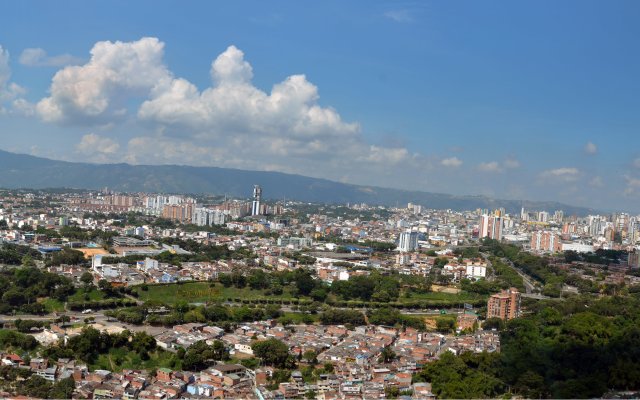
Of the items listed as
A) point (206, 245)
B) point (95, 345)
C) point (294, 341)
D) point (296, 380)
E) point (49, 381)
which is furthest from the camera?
point (206, 245)

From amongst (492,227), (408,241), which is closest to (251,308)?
(408,241)

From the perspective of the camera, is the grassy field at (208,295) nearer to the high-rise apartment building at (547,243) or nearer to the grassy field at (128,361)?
the grassy field at (128,361)

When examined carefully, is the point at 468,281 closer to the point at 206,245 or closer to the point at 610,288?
the point at 610,288

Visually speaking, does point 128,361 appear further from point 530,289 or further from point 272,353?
point 530,289

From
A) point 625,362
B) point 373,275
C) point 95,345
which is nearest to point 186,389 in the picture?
point 95,345

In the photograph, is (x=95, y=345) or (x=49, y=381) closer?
(x=49, y=381)

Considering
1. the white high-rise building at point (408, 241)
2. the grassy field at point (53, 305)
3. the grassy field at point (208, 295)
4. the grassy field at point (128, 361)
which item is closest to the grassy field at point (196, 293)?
the grassy field at point (208, 295)
